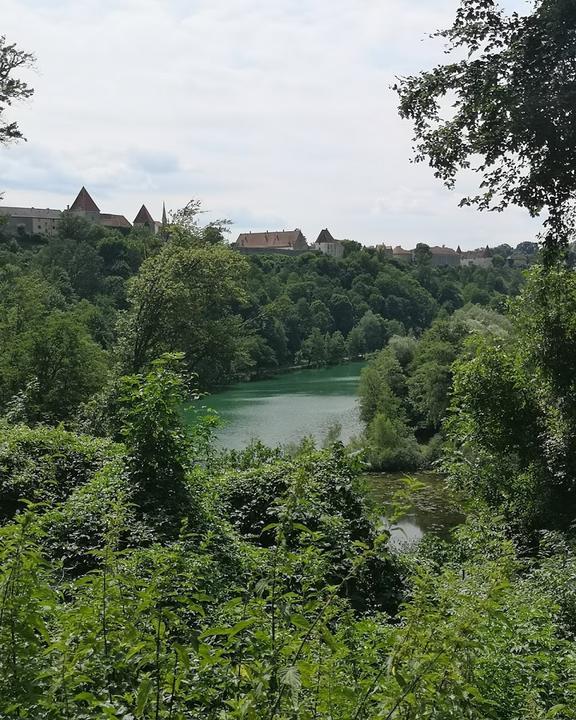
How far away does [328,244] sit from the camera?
133250 mm

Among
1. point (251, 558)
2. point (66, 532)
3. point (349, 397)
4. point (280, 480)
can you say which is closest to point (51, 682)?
point (251, 558)

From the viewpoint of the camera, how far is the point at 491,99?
32.6 ft

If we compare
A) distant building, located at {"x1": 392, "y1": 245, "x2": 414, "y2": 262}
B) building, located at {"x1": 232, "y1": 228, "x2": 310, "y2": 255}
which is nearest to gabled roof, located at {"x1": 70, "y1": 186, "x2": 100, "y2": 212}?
building, located at {"x1": 232, "y1": 228, "x2": 310, "y2": 255}

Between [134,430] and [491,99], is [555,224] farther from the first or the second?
[134,430]

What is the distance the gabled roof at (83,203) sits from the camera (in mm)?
101000

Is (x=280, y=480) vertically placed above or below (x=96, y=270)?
below

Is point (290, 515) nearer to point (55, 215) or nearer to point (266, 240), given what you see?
point (55, 215)

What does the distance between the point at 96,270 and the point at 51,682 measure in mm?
55261

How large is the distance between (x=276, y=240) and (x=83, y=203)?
42.4 metres

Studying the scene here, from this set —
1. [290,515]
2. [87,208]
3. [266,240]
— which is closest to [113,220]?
[87,208]

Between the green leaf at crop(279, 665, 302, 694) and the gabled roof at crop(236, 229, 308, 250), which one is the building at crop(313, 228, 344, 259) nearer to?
the gabled roof at crop(236, 229, 308, 250)

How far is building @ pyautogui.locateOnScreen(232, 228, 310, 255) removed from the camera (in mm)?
129000

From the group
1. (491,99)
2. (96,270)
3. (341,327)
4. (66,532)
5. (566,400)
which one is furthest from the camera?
(341,327)

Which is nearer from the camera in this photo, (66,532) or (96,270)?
(66,532)
